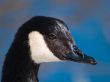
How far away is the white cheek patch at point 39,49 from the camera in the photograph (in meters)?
5.80

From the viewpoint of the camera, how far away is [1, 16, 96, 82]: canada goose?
580 cm

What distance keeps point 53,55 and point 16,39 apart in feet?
0.86

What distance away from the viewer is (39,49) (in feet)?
19.1

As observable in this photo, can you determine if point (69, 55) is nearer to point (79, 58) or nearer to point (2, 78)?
point (79, 58)

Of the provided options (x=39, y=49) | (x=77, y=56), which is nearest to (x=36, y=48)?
(x=39, y=49)

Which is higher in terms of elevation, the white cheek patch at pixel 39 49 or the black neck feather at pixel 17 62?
the white cheek patch at pixel 39 49

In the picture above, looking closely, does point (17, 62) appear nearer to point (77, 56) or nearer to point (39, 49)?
point (39, 49)

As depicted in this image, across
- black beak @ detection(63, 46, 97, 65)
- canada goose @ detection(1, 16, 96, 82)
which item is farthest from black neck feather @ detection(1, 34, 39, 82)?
black beak @ detection(63, 46, 97, 65)

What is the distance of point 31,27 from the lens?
19.0 feet

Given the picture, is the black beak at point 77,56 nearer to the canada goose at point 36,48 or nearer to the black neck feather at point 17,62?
the canada goose at point 36,48

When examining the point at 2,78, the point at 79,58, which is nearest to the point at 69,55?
the point at 79,58

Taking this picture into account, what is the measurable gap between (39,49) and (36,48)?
0.03 m

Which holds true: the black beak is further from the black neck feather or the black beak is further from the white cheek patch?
the black neck feather

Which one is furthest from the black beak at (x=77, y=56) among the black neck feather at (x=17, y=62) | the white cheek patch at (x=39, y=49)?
the black neck feather at (x=17, y=62)
